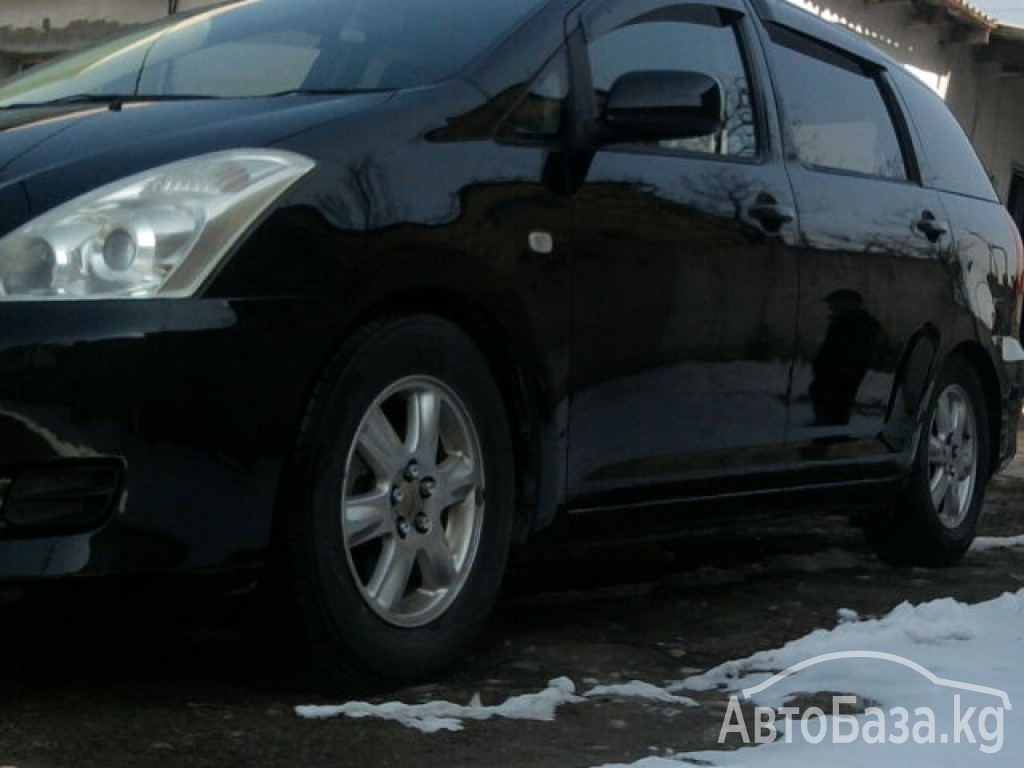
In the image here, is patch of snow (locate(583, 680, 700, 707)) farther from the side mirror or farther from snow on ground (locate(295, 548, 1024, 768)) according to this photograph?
the side mirror

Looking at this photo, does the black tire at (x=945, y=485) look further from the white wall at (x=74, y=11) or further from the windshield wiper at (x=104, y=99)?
the white wall at (x=74, y=11)

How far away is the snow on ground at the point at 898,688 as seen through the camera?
3.59m

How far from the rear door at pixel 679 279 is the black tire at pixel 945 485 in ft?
3.85

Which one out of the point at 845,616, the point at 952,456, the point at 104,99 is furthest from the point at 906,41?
the point at 104,99

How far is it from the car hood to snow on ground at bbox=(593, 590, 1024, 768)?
1.35 meters

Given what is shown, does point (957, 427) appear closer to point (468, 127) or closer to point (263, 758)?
point (468, 127)

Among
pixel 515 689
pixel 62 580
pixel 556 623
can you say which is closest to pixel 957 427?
pixel 556 623

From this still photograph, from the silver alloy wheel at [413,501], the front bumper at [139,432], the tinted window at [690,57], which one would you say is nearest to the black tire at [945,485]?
the tinted window at [690,57]

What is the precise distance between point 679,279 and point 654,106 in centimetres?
46

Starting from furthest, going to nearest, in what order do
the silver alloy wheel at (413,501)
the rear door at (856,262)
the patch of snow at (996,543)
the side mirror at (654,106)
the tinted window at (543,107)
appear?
the patch of snow at (996,543) < the rear door at (856,262) < the side mirror at (654,106) < the tinted window at (543,107) < the silver alloy wheel at (413,501)

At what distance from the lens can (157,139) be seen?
3.83m

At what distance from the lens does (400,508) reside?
3984 millimetres

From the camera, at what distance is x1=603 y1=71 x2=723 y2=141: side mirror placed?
4461 mm

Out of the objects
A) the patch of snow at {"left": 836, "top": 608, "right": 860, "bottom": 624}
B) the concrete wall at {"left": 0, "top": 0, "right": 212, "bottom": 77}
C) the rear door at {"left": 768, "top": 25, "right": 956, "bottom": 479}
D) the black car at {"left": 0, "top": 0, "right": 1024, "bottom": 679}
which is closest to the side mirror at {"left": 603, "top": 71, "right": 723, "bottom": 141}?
the black car at {"left": 0, "top": 0, "right": 1024, "bottom": 679}
